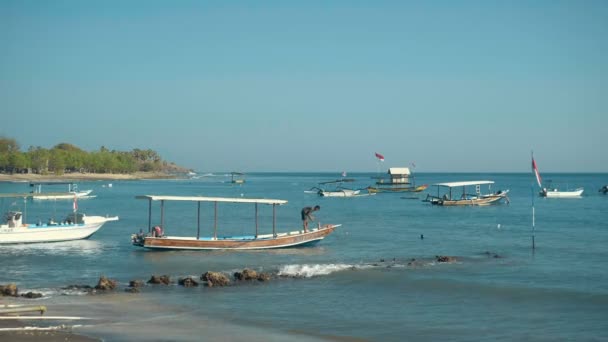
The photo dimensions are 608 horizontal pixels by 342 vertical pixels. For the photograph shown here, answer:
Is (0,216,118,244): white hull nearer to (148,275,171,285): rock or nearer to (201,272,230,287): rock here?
(148,275,171,285): rock

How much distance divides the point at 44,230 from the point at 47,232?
9.2 inches

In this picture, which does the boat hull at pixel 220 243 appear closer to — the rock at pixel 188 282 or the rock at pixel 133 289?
the rock at pixel 188 282

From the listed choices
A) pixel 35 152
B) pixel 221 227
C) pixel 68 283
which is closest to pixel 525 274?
pixel 68 283

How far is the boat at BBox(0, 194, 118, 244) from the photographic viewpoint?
3856 cm

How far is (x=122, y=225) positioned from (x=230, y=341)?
1471 inches

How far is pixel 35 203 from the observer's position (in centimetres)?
8456

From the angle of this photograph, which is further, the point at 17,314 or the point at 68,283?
the point at 68,283

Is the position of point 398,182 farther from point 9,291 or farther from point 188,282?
point 9,291

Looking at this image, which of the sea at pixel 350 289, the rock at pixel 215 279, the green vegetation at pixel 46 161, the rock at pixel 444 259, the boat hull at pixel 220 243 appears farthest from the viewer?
the green vegetation at pixel 46 161

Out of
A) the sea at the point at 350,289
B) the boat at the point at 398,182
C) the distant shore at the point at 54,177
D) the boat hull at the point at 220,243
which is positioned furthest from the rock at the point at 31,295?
the distant shore at the point at 54,177

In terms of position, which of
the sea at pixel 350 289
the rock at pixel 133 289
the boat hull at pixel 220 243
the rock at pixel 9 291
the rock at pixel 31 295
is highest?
the boat hull at pixel 220 243

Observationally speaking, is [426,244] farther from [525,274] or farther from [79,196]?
[79,196]

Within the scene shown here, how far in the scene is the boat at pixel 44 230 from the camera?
127 feet

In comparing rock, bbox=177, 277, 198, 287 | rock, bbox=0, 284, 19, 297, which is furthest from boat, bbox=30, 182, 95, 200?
rock, bbox=0, 284, 19, 297
